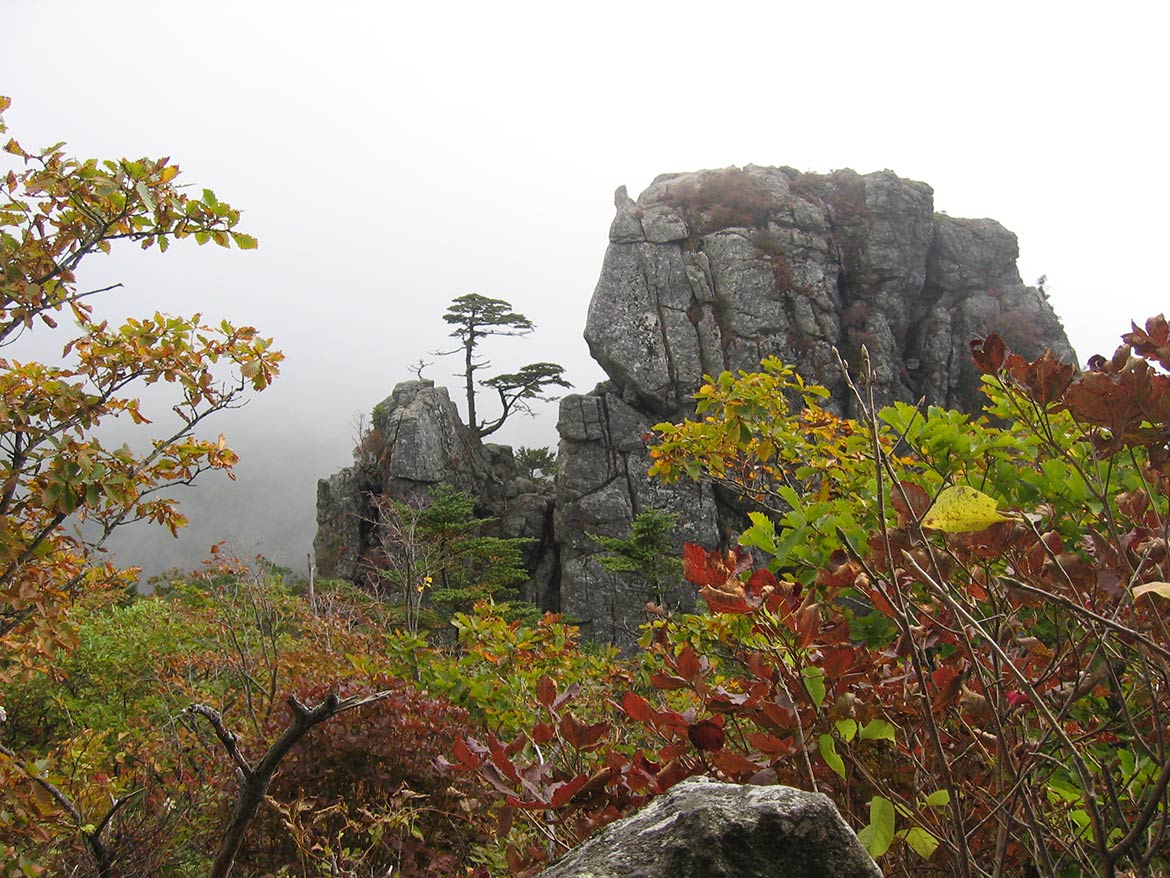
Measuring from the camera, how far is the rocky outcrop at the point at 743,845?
101cm

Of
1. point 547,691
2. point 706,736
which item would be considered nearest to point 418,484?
point 547,691

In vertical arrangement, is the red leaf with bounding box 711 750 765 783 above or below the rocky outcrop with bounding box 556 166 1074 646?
below

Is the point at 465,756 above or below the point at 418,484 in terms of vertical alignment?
below

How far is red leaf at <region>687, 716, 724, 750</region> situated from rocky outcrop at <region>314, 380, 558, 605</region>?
2232 cm

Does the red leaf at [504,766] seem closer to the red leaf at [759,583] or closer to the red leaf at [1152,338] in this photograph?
the red leaf at [759,583]

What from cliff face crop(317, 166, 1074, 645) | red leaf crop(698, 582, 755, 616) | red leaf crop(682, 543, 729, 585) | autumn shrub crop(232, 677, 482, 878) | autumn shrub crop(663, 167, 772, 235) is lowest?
autumn shrub crop(232, 677, 482, 878)

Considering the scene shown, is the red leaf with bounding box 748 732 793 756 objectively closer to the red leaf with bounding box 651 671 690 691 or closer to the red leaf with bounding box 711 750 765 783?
A: the red leaf with bounding box 711 750 765 783

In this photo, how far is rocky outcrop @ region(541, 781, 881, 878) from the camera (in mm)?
1006

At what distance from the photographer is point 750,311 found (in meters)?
24.2

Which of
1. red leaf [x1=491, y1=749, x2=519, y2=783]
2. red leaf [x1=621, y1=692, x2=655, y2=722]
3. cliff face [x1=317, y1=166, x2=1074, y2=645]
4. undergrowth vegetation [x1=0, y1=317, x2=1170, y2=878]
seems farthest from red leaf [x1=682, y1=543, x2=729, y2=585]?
cliff face [x1=317, y1=166, x2=1074, y2=645]

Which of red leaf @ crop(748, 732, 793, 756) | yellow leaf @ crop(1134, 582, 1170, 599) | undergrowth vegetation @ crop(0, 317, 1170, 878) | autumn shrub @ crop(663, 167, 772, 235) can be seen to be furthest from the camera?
autumn shrub @ crop(663, 167, 772, 235)

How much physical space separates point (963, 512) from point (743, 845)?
0.56 m

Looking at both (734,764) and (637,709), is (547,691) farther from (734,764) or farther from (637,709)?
(734,764)

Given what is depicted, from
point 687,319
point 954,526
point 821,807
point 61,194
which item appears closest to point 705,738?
point 821,807
